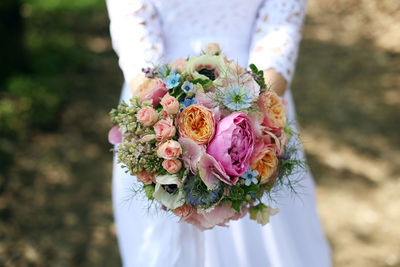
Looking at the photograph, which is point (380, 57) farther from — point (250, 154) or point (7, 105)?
point (250, 154)

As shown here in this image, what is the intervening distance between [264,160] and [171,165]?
29 cm

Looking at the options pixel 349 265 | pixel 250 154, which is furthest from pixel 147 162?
pixel 349 265

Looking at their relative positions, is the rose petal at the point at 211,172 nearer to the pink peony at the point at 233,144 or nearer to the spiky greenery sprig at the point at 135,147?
the pink peony at the point at 233,144

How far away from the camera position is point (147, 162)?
3.94ft

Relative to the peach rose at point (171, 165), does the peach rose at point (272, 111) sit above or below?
above

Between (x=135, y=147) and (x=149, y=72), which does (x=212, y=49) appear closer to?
(x=149, y=72)

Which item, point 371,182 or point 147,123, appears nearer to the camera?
point 147,123

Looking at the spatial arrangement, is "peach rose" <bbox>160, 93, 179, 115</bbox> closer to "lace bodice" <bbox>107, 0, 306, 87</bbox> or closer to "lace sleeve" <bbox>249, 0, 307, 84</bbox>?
"lace bodice" <bbox>107, 0, 306, 87</bbox>

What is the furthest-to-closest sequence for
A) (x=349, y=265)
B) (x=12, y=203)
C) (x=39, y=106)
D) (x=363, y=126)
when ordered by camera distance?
(x=363, y=126), (x=39, y=106), (x=12, y=203), (x=349, y=265)

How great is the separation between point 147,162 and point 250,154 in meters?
0.29

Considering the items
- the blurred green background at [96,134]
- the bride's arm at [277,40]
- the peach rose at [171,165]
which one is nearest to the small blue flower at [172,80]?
the peach rose at [171,165]

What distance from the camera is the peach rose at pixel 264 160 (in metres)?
1.23

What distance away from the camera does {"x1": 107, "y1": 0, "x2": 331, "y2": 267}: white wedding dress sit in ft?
5.23

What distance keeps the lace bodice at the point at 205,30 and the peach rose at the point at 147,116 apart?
427mm
